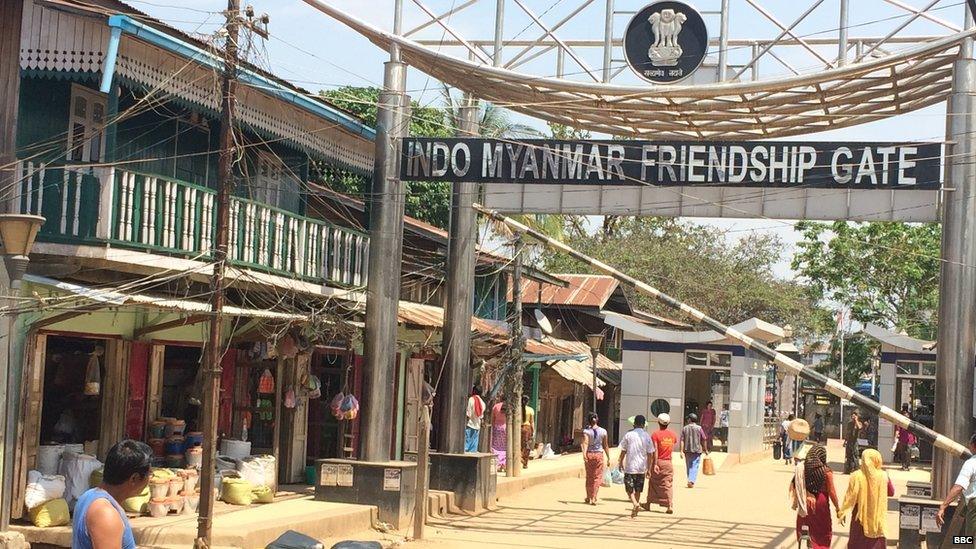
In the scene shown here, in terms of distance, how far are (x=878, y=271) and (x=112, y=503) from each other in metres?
40.4

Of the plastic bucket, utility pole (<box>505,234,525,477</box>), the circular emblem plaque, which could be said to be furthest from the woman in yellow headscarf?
utility pole (<box>505,234,525,477</box>)

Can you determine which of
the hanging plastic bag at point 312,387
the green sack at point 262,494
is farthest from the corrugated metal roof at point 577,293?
the green sack at point 262,494

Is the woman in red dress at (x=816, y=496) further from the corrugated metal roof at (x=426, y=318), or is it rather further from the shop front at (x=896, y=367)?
the shop front at (x=896, y=367)

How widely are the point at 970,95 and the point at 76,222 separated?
1122cm

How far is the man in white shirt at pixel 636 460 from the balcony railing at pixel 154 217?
5.98 meters

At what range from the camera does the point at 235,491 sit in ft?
56.6

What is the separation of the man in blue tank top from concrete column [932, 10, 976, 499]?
1320 centimetres

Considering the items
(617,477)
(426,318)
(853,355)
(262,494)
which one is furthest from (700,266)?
(262,494)

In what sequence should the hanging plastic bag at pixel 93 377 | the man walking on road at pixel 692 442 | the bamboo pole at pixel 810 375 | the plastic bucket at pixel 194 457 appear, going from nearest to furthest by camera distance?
the hanging plastic bag at pixel 93 377, the bamboo pole at pixel 810 375, the plastic bucket at pixel 194 457, the man walking on road at pixel 692 442

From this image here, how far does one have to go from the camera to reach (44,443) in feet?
52.9

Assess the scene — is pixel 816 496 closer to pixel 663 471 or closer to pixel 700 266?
pixel 663 471

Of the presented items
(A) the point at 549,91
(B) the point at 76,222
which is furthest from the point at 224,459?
(A) the point at 549,91

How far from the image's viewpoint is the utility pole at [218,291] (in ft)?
43.8

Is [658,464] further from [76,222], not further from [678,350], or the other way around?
[678,350]
